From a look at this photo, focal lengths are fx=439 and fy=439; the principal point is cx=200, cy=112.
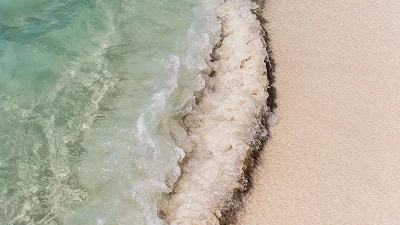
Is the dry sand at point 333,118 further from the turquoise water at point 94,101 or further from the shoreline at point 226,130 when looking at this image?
the turquoise water at point 94,101

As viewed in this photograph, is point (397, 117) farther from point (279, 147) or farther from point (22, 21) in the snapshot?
point (22, 21)

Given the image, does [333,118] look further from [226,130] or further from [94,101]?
[94,101]

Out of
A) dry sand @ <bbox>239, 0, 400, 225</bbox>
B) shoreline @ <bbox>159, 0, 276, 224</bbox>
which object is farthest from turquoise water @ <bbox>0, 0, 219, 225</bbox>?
dry sand @ <bbox>239, 0, 400, 225</bbox>

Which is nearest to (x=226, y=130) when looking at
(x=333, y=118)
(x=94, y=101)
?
(x=333, y=118)

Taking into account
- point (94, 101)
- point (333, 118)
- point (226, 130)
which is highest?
point (333, 118)

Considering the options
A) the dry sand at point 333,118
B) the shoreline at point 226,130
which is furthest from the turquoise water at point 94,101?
the dry sand at point 333,118

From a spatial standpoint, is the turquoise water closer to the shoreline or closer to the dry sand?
the shoreline
